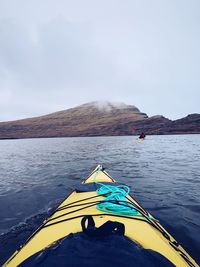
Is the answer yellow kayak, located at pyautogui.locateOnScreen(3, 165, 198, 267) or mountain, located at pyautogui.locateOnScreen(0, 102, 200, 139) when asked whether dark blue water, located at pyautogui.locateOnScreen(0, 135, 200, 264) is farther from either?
mountain, located at pyautogui.locateOnScreen(0, 102, 200, 139)

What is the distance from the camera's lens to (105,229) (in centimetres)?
273

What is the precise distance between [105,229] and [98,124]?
101947 millimetres

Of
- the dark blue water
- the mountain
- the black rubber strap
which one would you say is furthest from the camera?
the mountain

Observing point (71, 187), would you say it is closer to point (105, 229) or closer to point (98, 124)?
point (105, 229)

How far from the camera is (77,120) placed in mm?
119812

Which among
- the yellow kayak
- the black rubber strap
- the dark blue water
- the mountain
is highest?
the mountain

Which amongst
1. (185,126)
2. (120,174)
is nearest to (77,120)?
(185,126)

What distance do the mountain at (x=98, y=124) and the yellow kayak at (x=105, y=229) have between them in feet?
251

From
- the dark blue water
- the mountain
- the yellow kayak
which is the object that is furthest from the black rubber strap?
the mountain

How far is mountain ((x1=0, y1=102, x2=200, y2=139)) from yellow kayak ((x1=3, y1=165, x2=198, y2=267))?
76435mm

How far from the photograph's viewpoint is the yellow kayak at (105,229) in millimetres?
2756

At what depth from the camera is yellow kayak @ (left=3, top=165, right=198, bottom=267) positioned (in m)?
2.76

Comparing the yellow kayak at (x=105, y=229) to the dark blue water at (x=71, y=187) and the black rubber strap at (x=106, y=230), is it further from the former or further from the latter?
the dark blue water at (x=71, y=187)

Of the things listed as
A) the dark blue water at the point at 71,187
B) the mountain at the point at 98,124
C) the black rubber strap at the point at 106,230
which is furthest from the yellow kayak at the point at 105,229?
the mountain at the point at 98,124
